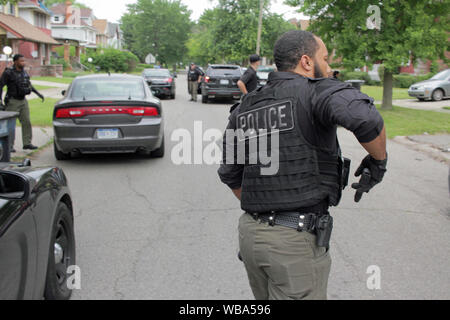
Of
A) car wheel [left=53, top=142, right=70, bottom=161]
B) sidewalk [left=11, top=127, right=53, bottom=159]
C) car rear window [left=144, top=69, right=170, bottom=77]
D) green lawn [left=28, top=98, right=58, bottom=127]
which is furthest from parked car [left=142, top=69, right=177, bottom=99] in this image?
car wheel [left=53, top=142, right=70, bottom=161]

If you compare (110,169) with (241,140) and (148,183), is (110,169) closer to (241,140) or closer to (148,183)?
(148,183)

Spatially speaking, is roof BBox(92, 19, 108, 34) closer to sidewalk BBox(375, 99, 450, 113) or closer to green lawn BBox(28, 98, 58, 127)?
green lawn BBox(28, 98, 58, 127)

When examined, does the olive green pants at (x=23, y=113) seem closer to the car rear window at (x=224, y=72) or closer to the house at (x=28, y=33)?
the car rear window at (x=224, y=72)

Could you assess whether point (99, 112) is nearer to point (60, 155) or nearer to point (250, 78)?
point (60, 155)

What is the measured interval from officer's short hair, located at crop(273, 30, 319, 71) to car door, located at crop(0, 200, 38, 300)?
156 centimetres

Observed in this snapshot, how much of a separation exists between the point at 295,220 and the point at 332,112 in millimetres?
544

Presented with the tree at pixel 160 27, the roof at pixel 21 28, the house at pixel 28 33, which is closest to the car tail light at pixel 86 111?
the house at pixel 28 33

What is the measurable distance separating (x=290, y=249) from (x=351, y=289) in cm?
189

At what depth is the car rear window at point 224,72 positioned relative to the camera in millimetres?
21844

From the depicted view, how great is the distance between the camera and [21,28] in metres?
42.6

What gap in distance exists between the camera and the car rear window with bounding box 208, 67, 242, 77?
71.7 ft

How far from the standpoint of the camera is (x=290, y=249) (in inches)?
89.5
